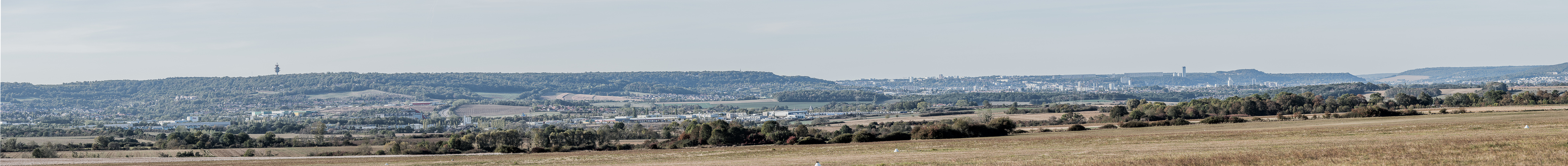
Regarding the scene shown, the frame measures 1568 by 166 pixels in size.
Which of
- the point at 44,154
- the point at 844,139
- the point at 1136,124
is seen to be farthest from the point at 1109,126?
the point at 44,154

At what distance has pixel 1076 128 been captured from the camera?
5556cm

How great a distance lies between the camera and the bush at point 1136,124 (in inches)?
2212

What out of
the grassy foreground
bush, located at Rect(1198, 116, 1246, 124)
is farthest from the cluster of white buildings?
the grassy foreground

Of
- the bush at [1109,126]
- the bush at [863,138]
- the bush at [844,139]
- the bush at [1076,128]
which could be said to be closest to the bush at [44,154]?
the bush at [844,139]

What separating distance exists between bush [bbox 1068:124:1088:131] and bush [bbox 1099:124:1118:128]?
1.03 meters

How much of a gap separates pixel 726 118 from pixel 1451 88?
140 meters

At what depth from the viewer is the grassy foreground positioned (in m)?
15.9

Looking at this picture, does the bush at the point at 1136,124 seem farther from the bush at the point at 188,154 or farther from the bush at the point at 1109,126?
the bush at the point at 188,154

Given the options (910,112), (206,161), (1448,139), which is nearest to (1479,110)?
(1448,139)

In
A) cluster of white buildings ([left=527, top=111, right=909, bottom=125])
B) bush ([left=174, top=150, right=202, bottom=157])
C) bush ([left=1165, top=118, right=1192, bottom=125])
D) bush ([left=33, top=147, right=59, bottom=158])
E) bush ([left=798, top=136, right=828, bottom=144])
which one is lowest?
cluster of white buildings ([left=527, top=111, right=909, bottom=125])

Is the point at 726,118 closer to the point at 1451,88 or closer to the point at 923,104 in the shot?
the point at 923,104

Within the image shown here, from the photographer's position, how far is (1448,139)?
20.5 meters

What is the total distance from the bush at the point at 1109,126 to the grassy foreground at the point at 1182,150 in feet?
30.3

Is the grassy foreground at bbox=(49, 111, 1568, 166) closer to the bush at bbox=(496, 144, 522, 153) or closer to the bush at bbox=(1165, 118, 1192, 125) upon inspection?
the bush at bbox=(1165, 118, 1192, 125)
